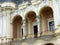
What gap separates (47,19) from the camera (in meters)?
32.3

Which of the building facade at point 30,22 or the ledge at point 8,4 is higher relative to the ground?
the ledge at point 8,4

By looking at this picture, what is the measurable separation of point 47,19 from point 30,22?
3.41m

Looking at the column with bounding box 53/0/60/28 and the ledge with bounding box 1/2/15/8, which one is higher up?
the ledge with bounding box 1/2/15/8

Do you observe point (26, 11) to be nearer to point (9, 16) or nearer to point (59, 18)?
point (9, 16)

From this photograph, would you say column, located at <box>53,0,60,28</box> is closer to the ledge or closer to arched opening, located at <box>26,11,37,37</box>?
arched opening, located at <box>26,11,37,37</box>

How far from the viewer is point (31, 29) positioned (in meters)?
34.2

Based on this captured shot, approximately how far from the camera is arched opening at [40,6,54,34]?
31812mm

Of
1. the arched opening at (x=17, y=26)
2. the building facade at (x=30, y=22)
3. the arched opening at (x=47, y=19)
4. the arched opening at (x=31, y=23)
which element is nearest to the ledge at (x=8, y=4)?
the building facade at (x=30, y=22)

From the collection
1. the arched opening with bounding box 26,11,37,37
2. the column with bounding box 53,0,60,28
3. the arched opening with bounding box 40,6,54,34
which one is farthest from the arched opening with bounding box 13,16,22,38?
the column with bounding box 53,0,60,28

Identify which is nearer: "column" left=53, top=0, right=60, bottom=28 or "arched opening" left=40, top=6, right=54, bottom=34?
"column" left=53, top=0, right=60, bottom=28

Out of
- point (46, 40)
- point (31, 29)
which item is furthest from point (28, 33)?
point (46, 40)

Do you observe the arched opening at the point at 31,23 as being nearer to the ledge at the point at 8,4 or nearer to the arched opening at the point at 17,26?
the arched opening at the point at 17,26

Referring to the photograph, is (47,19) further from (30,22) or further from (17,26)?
(17,26)

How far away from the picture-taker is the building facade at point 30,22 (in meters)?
29.0
